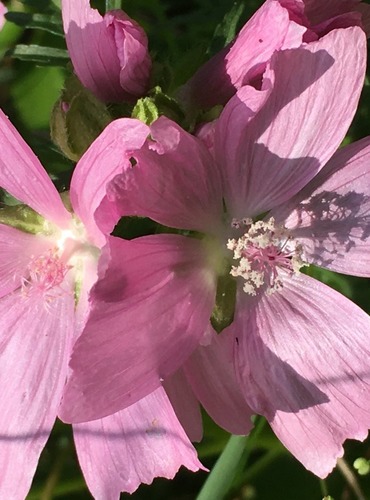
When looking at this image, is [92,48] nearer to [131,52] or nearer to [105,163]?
[131,52]

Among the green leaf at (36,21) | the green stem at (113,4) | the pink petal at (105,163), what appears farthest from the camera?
the green leaf at (36,21)

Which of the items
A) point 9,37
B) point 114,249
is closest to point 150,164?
point 114,249

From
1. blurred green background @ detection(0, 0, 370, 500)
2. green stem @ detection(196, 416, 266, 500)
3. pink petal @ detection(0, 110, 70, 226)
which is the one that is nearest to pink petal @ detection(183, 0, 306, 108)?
pink petal @ detection(0, 110, 70, 226)

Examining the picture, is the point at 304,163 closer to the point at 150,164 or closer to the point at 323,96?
the point at 323,96

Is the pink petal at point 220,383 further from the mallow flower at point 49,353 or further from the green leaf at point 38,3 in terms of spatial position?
the green leaf at point 38,3

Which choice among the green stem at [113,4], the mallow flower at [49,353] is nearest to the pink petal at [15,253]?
the mallow flower at [49,353]

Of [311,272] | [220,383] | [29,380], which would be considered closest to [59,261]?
[29,380]
